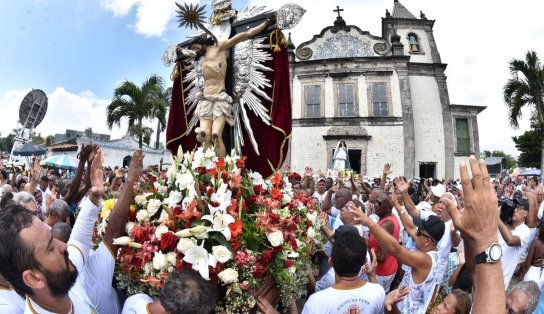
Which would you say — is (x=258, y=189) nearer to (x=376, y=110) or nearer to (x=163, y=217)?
(x=163, y=217)

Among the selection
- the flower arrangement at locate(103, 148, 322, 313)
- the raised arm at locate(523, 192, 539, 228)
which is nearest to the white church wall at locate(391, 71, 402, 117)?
the raised arm at locate(523, 192, 539, 228)

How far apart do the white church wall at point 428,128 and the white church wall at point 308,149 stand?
231 inches

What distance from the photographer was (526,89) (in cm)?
1883

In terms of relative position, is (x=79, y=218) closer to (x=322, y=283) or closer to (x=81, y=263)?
(x=81, y=263)

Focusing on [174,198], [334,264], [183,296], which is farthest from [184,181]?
[334,264]

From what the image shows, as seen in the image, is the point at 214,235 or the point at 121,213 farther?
the point at 121,213

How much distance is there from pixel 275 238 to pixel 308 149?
2460 cm

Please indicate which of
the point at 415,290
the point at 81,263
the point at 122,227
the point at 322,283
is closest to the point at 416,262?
the point at 415,290

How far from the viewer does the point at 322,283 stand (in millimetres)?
4023

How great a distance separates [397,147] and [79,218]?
25.0 metres

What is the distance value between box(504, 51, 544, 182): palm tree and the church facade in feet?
23.0

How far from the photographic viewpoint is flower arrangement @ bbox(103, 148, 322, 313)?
103 inches

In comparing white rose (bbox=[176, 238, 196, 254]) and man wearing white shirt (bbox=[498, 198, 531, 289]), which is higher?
white rose (bbox=[176, 238, 196, 254])

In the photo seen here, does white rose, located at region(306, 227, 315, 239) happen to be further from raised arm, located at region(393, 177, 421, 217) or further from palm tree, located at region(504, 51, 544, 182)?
palm tree, located at region(504, 51, 544, 182)
